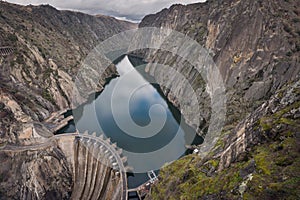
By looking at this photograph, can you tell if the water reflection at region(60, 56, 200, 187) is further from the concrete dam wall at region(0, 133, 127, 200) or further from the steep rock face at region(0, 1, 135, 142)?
the steep rock face at region(0, 1, 135, 142)

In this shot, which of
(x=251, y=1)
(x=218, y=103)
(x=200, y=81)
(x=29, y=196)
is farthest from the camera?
(x=200, y=81)

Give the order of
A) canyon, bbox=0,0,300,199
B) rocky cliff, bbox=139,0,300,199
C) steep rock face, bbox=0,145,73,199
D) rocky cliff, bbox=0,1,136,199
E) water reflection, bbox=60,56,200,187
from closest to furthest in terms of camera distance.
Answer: rocky cliff, bbox=139,0,300,199 → canyon, bbox=0,0,300,199 → steep rock face, bbox=0,145,73,199 → rocky cliff, bbox=0,1,136,199 → water reflection, bbox=60,56,200,187

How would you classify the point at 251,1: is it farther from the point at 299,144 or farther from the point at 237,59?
the point at 299,144

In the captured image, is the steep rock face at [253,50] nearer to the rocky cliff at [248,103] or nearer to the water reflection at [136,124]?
the rocky cliff at [248,103]

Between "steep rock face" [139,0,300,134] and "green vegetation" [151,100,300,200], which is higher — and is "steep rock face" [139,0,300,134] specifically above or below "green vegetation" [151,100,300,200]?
above

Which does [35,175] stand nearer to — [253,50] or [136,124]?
[136,124]

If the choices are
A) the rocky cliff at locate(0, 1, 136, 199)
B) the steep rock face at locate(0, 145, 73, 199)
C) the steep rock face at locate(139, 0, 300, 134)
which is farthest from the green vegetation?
the steep rock face at locate(139, 0, 300, 134)

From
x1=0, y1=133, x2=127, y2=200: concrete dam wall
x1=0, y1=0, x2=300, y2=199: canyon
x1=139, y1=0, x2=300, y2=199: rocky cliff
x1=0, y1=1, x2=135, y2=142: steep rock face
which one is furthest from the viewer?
x1=0, y1=1, x2=135, y2=142: steep rock face

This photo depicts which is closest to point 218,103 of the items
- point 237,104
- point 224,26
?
point 237,104
